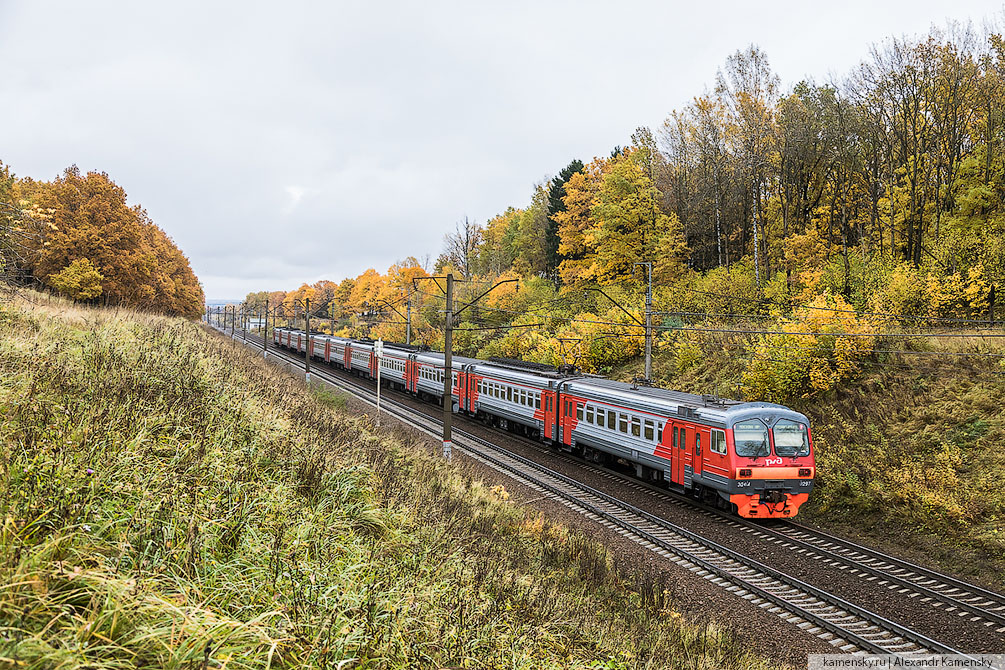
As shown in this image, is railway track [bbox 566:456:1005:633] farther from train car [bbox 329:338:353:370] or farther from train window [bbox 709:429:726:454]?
train car [bbox 329:338:353:370]

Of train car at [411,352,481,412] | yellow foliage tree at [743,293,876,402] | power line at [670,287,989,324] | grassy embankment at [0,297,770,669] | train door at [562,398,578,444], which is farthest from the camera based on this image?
train car at [411,352,481,412]

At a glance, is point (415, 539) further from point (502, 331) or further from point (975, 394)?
point (502, 331)

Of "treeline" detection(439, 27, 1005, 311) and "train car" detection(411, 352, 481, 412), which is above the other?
"treeline" detection(439, 27, 1005, 311)

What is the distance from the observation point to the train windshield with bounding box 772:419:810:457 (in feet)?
48.5

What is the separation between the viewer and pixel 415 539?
7.53 m

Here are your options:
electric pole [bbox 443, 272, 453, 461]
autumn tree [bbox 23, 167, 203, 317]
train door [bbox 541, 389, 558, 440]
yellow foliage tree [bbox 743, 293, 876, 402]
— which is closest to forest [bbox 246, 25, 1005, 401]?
yellow foliage tree [bbox 743, 293, 876, 402]

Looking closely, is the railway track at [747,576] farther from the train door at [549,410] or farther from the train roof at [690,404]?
the train roof at [690,404]

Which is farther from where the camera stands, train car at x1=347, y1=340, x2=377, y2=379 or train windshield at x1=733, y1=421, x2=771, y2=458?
train car at x1=347, y1=340, x2=377, y2=379

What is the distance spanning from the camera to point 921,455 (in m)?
15.9

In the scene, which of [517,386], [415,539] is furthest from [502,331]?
[415,539]

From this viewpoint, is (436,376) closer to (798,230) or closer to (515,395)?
(515,395)

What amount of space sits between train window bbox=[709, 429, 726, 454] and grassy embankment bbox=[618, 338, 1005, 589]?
11.5ft

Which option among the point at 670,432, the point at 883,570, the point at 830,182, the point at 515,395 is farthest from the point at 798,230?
the point at 883,570

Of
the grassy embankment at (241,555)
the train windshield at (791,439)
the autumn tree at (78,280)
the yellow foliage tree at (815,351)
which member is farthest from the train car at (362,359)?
the grassy embankment at (241,555)
